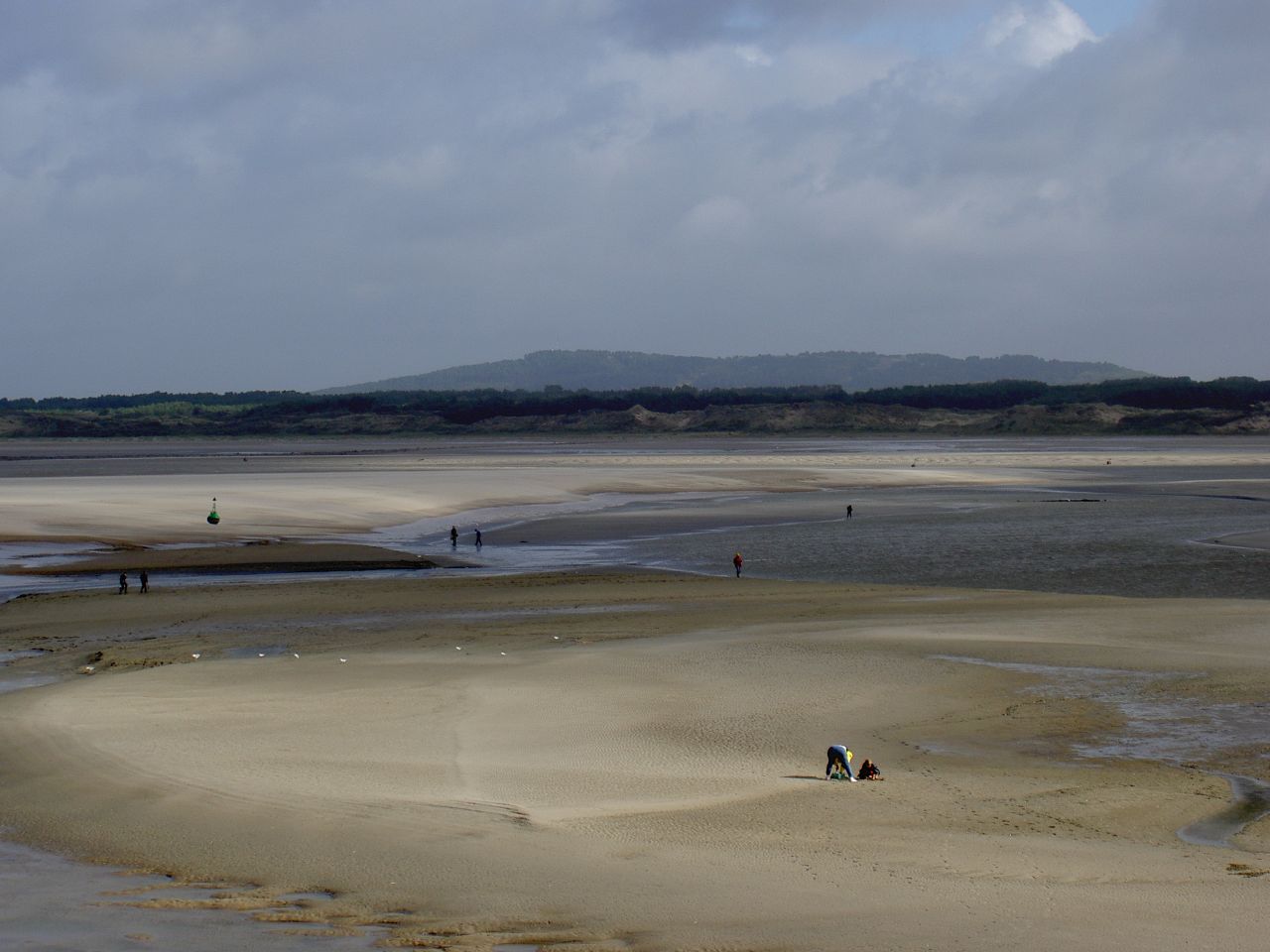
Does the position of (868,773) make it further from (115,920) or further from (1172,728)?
(115,920)

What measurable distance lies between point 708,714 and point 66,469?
232 feet

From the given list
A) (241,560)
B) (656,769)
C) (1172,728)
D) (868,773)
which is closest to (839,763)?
(868,773)

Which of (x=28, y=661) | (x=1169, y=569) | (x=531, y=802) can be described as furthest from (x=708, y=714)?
(x=1169, y=569)

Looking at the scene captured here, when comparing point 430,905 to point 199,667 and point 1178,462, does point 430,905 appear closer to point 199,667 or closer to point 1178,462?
point 199,667

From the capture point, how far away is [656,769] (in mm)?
12625

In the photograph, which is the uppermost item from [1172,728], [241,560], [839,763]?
[839,763]

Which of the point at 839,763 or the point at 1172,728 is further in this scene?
the point at 1172,728

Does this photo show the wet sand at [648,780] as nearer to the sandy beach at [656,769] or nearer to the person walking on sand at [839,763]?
the sandy beach at [656,769]

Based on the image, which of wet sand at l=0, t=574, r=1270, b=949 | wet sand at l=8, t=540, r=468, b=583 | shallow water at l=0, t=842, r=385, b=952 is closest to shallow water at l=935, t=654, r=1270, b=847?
wet sand at l=0, t=574, r=1270, b=949

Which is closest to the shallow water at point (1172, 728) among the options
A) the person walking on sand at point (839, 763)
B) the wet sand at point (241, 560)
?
the person walking on sand at point (839, 763)

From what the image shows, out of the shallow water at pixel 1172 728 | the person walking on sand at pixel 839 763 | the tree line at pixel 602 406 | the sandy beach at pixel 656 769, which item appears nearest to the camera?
the sandy beach at pixel 656 769

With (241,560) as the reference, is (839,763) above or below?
above

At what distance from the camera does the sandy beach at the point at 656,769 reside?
339 inches

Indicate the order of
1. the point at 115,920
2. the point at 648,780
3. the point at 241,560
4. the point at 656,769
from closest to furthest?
1. the point at 115,920
2. the point at 648,780
3. the point at 656,769
4. the point at 241,560
